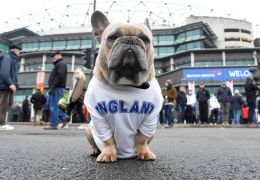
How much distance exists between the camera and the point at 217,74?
3497cm

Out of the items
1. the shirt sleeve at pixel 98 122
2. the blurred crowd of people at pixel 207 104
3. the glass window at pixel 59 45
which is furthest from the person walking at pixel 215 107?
the glass window at pixel 59 45

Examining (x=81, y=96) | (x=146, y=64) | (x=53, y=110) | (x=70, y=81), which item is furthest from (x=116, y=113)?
(x=70, y=81)

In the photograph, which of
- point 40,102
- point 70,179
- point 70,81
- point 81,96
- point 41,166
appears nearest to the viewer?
point 70,179

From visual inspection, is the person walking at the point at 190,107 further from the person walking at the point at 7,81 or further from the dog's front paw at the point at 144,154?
the dog's front paw at the point at 144,154

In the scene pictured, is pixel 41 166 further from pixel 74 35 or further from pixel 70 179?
pixel 74 35

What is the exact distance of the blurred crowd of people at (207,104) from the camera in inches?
438

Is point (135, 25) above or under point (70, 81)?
under

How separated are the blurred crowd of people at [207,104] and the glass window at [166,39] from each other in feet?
147

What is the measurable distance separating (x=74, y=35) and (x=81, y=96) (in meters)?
56.8

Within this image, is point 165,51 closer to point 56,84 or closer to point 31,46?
point 31,46

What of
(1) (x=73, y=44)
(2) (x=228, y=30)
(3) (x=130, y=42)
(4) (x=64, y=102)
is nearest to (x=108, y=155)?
(3) (x=130, y=42)

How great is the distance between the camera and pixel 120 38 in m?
2.04

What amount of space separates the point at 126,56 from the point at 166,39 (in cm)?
5931

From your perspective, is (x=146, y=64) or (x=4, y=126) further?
(x=4, y=126)
